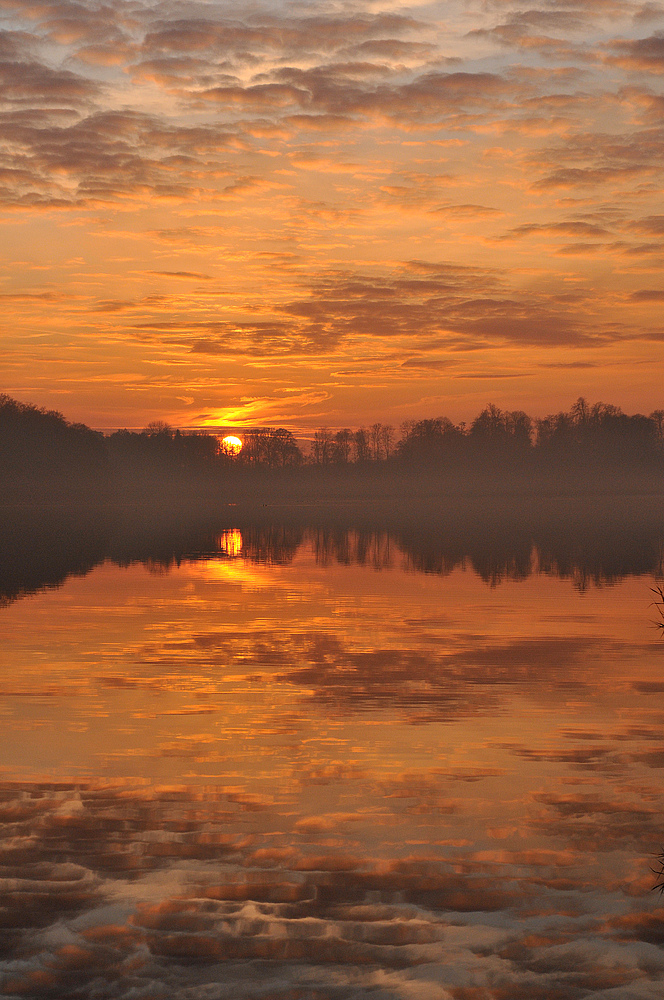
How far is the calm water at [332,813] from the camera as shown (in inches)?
311

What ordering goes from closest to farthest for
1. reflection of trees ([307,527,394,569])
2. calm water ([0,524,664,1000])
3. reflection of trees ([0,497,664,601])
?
calm water ([0,524,664,1000]) → reflection of trees ([0,497,664,601]) → reflection of trees ([307,527,394,569])

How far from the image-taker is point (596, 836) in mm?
10469

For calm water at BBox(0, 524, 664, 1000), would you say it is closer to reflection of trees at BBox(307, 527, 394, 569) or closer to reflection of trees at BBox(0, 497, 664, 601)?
reflection of trees at BBox(0, 497, 664, 601)

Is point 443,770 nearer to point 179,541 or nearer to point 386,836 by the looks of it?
point 386,836

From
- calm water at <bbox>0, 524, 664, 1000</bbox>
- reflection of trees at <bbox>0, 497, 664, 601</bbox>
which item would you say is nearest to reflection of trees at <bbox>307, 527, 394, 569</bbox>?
reflection of trees at <bbox>0, 497, 664, 601</bbox>

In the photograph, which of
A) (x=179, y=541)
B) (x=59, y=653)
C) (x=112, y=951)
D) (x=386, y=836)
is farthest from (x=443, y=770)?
(x=179, y=541)

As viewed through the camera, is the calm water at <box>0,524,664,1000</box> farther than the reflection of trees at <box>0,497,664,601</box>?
No

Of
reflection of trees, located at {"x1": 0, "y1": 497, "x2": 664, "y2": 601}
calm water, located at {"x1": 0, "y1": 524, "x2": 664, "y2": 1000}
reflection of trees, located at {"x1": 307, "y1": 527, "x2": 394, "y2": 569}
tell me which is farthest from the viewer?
reflection of trees, located at {"x1": 307, "y1": 527, "x2": 394, "y2": 569}

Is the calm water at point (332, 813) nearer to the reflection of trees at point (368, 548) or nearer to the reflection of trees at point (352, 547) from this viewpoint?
the reflection of trees at point (368, 548)

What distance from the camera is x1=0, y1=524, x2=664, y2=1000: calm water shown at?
25.9 feet

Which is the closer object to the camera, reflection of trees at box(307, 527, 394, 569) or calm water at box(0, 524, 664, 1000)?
calm water at box(0, 524, 664, 1000)

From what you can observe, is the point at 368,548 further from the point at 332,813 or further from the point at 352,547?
the point at 332,813

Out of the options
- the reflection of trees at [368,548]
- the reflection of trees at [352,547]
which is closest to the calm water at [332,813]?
the reflection of trees at [368,548]

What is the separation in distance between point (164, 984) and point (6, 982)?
3.98 feet
